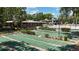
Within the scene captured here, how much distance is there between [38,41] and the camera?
255 inches

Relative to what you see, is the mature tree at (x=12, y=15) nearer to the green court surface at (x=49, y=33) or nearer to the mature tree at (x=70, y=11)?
the green court surface at (x=49, y=33)

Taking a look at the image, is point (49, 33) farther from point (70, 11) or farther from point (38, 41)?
point (70, 11)

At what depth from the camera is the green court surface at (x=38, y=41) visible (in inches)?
254

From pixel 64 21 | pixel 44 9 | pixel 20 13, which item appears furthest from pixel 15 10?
pixel 64 21

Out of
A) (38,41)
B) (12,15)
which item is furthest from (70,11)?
(12,15)

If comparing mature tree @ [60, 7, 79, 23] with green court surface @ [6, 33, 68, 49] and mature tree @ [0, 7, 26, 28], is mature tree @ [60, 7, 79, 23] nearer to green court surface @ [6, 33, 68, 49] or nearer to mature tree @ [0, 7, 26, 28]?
green court surface @ [6, 33, 68, 49]

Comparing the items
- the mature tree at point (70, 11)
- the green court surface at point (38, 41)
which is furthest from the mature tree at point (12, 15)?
the mature tree at point (70, 11)
